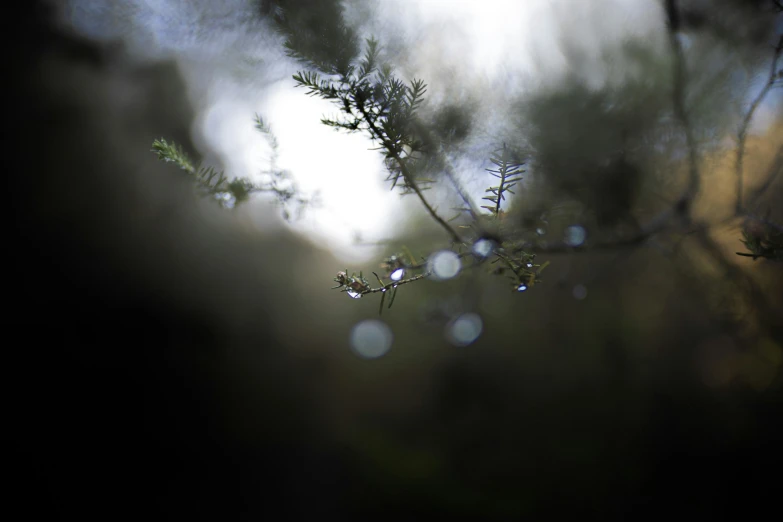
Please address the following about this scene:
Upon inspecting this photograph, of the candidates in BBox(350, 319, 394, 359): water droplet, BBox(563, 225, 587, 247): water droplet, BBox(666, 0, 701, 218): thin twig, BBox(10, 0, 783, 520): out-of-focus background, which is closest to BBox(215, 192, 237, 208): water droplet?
BBox(10, 0, 783, 520): out-of-focus background

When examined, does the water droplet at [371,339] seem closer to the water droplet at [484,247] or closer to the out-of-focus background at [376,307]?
the out-of-focus background at [376,307]

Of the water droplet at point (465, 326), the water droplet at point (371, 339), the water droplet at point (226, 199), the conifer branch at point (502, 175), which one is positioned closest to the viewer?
the conifer branch at point (502, 175)

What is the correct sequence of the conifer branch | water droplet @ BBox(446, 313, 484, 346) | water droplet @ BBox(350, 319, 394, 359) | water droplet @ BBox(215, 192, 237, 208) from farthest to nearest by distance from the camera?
1. water droplet @ BBox(350, 319, 394, 359)
2. water droplet @ BBox(446, 313, 484, 346)
3. water droplet @ BBox(215, 192, 237, 208)
4. the conifer branch

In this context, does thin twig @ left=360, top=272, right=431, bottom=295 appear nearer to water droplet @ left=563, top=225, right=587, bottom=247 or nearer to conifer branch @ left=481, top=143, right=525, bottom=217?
conifer branch @ left=481, top=143, right=525, bottom=217

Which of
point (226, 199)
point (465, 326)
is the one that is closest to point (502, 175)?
point (226, 199)

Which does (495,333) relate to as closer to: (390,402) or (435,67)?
(390,402)

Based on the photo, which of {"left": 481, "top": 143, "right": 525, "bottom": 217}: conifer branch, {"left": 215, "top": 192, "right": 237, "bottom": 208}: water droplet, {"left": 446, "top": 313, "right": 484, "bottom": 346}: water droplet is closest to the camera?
{"left": 481, "top": 143, "right": 525, "bottom": 217}: conifer branch

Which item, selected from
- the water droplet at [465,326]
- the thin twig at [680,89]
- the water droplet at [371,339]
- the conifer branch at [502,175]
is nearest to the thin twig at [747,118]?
the thin twig at [680,89]
